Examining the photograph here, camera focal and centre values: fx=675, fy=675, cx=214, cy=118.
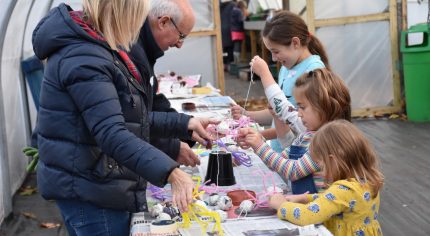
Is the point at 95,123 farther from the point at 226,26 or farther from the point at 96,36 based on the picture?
the point at 226,26

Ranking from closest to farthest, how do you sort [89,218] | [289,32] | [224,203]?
[89,218] < [224,203] < [289,32]

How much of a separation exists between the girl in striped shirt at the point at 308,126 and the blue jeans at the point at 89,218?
78cm

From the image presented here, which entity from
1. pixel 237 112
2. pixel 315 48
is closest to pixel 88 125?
pixel 315 48

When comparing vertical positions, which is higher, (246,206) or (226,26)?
(226,26)

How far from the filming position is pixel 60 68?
2.29 m

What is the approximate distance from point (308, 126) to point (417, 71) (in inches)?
266

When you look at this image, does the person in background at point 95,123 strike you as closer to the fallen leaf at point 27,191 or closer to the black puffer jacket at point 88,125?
the black puffer jacket at point 88,125

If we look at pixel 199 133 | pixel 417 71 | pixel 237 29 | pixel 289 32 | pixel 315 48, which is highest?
pixel 289 32

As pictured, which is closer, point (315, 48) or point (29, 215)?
point (315, 48)

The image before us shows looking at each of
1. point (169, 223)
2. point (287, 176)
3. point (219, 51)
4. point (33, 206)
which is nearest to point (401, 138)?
point (219, 51)

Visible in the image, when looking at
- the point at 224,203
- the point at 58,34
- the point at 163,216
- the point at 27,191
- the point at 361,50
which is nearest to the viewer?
the point at 58,34

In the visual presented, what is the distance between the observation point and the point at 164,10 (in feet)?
9.64

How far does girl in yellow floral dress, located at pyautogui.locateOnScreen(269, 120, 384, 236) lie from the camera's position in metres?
2.46

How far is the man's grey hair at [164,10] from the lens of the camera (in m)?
2.94
